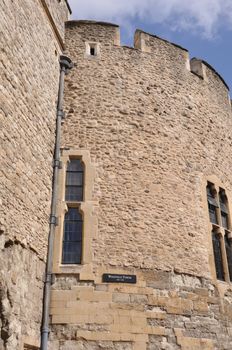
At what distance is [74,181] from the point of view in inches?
383

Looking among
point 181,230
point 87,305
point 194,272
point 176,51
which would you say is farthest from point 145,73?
point 87,305

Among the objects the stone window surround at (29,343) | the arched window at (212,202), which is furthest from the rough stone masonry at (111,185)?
the arched window at (212,202)

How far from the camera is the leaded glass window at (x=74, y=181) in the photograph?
9523 mm

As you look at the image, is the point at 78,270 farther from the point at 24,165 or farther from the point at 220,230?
the point at 220,230

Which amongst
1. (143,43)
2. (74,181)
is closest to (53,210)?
(74,181)

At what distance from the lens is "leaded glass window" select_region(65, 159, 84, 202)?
31.2 ft

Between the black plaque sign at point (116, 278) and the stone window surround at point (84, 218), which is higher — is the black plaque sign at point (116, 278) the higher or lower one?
the lower one

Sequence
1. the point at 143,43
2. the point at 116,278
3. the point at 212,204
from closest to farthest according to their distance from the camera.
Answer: the point at 116,278, the point at 212,204, the point at 143,43

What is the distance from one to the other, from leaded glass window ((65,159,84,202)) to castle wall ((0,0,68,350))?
47 cm

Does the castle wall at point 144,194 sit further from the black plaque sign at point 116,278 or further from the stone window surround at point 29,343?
the stone window surround at point 29,343

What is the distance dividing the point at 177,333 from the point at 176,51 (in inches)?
283

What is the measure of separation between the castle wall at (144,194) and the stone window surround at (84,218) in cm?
4

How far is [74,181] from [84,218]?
94cm

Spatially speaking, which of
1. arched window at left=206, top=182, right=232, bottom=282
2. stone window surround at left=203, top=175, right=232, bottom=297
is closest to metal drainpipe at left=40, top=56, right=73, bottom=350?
stone window surround at left=203, top=175, right=232, bottom=297
